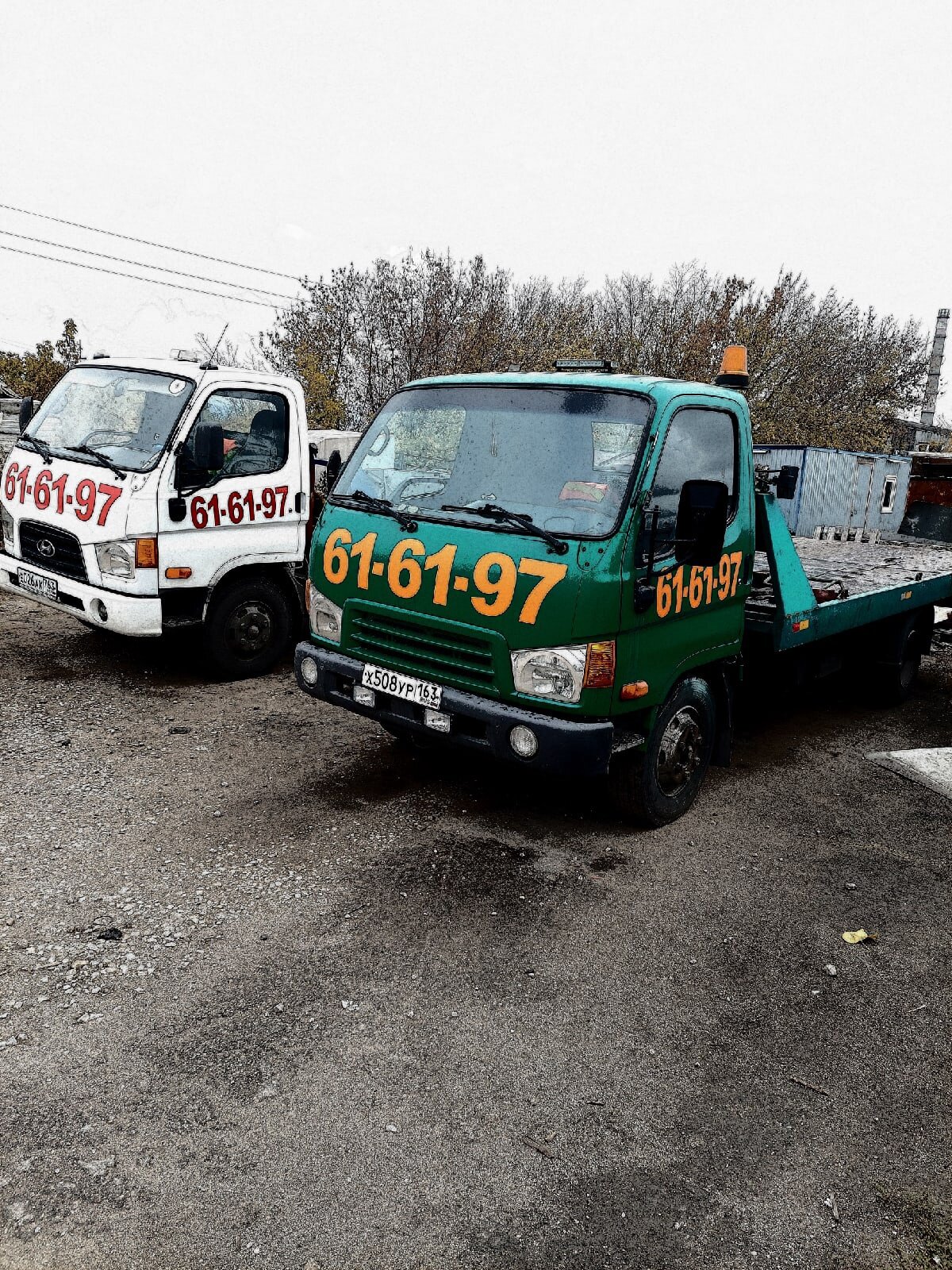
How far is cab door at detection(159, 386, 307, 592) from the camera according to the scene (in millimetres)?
5938

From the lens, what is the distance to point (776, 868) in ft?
14.5

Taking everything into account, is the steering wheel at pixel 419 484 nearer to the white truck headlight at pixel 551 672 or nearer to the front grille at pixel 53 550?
the white truck headlight at pixel 551 672

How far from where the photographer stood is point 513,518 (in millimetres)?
3926

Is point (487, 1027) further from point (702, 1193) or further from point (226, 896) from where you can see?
point (226, 896)

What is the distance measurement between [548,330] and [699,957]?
2520cm

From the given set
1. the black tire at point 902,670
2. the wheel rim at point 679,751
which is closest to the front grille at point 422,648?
the wheel rim at point 679,751

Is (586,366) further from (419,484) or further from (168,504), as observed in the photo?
(168,504)

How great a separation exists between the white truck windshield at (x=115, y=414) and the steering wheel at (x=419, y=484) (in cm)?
229

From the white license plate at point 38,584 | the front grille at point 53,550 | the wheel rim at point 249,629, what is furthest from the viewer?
the wheel rim at point 249,629

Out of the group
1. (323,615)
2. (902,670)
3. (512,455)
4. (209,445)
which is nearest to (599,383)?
(512,455)

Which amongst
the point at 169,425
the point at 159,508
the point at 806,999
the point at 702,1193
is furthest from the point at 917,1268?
the point at 169,425

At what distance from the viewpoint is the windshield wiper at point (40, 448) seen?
20.1 feet

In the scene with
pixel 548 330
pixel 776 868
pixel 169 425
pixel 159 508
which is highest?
pixel 548 330

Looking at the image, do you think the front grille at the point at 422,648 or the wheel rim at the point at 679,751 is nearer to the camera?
the front grille at the point at 422,648
